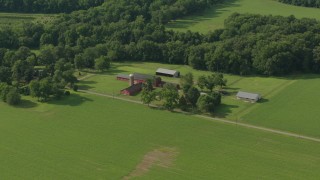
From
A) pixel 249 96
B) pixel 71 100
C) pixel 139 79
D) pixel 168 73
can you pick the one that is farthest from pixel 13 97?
pixel 249 96

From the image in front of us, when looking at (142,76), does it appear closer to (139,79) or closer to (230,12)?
(139,79)

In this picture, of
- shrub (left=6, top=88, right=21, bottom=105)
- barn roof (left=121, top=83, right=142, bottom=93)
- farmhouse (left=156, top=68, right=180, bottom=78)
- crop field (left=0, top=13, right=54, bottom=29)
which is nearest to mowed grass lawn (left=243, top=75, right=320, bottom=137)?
farmhouse (left=156, top=68, right=180, bottom=78)

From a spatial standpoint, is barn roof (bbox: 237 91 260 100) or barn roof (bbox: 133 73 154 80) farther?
barn roof (bbox: 133 73 154 80)

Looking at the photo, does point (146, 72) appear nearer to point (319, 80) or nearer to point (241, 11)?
point (319, 80)

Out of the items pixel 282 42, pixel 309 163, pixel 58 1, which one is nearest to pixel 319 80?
pixel 282 42

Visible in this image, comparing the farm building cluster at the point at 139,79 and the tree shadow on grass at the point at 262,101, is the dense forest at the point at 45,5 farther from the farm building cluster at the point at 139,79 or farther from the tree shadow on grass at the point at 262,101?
the tree shadow on grass at the point at 262,101

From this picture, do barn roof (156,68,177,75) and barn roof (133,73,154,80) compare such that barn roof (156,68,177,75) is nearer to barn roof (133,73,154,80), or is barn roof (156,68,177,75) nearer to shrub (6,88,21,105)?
barn roof (133,73,154,80)

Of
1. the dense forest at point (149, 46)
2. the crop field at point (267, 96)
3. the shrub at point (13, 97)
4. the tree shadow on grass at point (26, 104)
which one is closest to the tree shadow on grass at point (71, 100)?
the dense forest at point (149, 46)

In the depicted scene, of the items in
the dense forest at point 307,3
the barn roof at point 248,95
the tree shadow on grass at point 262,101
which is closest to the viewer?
the tree shadow on grass at point 262,101
